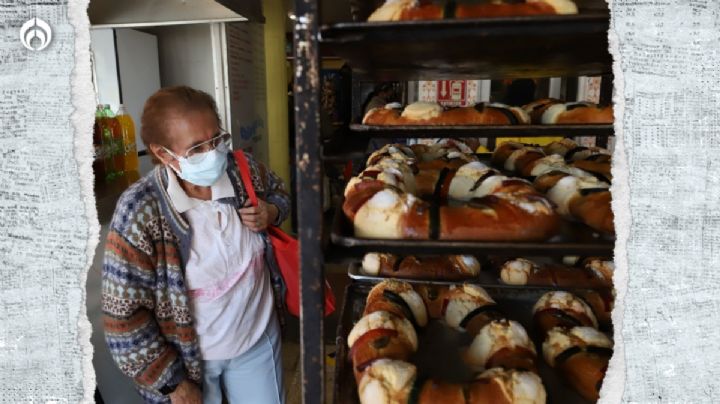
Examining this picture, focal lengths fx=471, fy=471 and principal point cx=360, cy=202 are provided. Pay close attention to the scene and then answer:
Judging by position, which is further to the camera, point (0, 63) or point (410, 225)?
point (410, 225)

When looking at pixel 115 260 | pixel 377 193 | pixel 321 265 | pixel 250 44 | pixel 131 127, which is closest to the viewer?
pixel 321 265

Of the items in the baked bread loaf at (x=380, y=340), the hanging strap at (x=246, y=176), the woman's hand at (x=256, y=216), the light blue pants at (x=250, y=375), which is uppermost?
the hanging strap at (x=246, y=176)

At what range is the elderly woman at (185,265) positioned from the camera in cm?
151

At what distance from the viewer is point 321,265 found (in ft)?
2.71

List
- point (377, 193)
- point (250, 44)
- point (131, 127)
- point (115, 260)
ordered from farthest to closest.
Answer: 1. point (250, 44)
2. point (131, 127)
3. point (115, 260)
4. point (377, 193)

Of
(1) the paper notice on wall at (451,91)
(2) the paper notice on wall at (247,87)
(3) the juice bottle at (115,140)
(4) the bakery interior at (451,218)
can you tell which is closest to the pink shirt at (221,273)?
(4) the bakery interior at (451,218)

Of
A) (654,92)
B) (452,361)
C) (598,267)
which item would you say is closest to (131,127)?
(452,361)

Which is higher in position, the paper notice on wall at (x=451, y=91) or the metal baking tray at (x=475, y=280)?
the paper notice on wall at (x=451, y=91)

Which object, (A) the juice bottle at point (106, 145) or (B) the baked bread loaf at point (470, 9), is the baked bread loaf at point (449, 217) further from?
(A) the juice bottle at point (106, 145)

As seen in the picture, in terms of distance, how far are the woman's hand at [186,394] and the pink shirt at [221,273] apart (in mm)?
111

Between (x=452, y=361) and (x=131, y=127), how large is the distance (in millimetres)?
2340

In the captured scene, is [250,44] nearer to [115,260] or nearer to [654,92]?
[115,260]

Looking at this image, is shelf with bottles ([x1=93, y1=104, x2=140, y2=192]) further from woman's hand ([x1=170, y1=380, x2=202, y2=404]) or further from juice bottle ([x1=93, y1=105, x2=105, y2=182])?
woman's hand ([x1=170, y1=380, x2=202, y2=404])

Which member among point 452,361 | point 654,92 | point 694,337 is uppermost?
point 654,92
